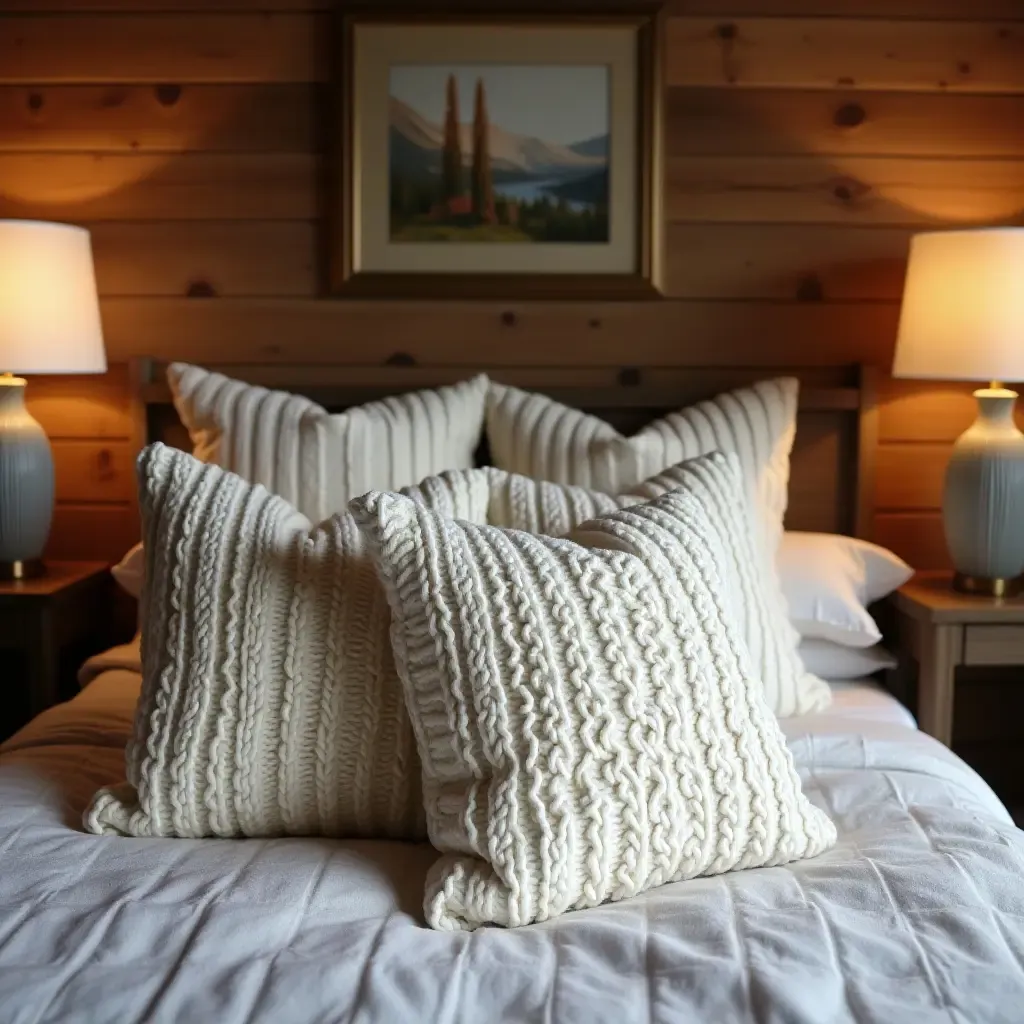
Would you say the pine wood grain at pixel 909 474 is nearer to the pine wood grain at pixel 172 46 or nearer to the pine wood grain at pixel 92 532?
the pine wood grain at pixel 172 46

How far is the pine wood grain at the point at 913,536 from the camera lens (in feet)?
7.76

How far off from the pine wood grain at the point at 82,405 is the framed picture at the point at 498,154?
0.48 meters

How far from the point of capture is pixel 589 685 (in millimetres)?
1244

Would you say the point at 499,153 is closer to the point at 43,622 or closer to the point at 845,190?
the point at 845,190

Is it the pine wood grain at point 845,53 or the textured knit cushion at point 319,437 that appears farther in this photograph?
the pine wood grain at point 845,53

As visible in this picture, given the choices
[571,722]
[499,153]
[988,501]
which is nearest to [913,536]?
[988,501]

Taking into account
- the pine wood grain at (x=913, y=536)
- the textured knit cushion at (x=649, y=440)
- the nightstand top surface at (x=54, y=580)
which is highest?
the textured knit cushion at (x=649, y=440)

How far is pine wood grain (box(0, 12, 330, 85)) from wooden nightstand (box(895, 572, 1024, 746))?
1459 mm

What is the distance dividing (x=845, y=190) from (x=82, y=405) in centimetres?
150

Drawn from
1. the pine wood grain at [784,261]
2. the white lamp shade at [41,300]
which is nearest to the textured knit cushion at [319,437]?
the white lamp shade at [41,300]

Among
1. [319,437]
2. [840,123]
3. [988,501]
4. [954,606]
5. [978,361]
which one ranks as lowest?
[954,606]

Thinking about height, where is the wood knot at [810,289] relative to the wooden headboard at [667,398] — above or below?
above

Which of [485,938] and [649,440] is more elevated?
[649,440]

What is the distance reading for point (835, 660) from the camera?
6.65 feet
